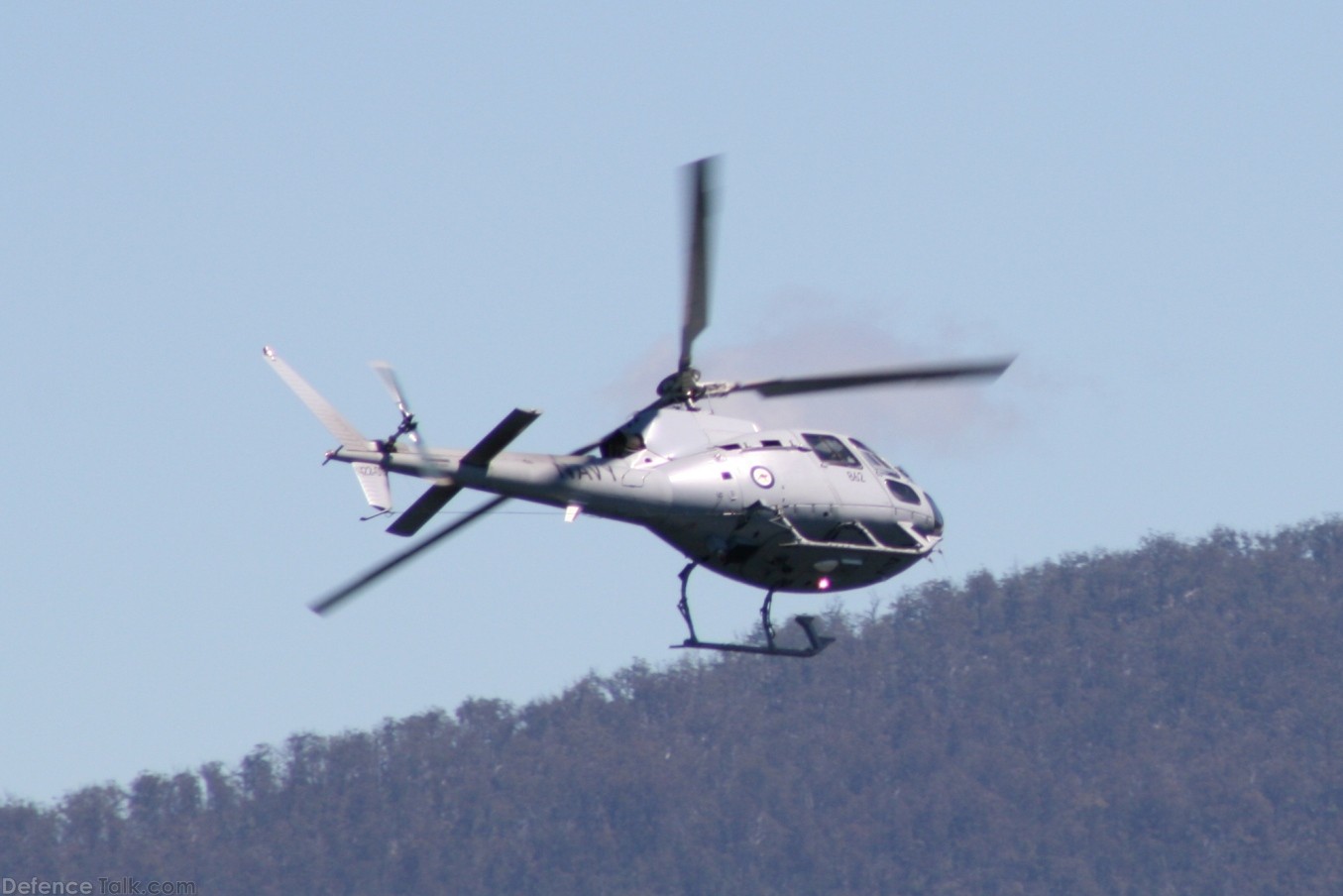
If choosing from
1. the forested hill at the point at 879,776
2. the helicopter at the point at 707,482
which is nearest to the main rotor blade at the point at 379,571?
the helicopter at the point at 707,482

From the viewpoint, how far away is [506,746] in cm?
14250

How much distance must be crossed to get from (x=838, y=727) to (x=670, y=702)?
10.2m

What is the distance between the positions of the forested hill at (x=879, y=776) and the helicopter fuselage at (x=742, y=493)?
97116mm

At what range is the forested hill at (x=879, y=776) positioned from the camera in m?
132

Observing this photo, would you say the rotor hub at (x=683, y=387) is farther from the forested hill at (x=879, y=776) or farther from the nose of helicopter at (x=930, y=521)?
the forested hill at (x=879, y=776)

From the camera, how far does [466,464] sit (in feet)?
102

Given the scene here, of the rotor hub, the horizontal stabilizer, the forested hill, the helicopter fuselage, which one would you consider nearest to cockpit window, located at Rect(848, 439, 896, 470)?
the helicopter fuselage

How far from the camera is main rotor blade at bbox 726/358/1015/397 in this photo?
107 feet

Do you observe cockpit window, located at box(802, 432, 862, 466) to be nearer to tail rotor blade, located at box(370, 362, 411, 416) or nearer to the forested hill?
tail rotor blade, located at box(370, 362, 411, 416)

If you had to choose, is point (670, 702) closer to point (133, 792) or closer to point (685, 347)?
point (133, 792)

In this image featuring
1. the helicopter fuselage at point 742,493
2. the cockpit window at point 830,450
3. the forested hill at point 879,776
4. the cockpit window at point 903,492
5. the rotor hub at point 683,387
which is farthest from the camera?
the forested hill at point 879,776

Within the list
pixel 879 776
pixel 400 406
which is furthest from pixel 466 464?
pixel 879 776

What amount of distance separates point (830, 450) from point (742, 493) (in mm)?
2120

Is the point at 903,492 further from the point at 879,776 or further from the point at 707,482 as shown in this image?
the point at 879,776
